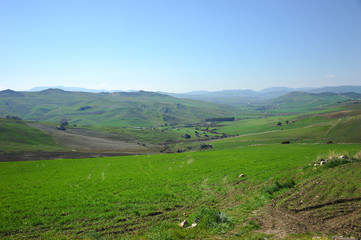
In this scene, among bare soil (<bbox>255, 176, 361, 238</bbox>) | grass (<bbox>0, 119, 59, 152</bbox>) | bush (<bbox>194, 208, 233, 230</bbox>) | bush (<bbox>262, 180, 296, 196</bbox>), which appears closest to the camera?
bare soil (<bbox>255, 176, 361, 238</bbox>)

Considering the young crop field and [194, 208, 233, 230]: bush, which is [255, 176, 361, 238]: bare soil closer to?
the young crop field

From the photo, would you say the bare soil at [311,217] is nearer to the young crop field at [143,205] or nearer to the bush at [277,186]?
the young crop field at [143,205]

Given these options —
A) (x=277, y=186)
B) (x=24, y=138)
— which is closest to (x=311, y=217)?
(x=277, y=186)

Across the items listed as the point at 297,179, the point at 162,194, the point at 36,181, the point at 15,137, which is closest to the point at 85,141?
the point at 15,137

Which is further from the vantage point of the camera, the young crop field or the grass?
the grass

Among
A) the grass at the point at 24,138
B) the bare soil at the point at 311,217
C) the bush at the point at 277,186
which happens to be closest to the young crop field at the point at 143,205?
the bush at the point at 277,186

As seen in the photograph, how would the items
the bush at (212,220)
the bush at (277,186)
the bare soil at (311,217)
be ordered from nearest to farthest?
the bare soil at (311,217) < the bush at (212,220) < the bush at (277,186)

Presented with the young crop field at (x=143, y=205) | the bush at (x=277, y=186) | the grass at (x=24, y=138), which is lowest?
the grass at (x=24, y=138)

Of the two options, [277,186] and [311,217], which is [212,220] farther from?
[277,186]

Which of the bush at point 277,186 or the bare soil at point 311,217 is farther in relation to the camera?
the bush at point 277,186

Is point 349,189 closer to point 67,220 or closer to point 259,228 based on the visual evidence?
point 259,228

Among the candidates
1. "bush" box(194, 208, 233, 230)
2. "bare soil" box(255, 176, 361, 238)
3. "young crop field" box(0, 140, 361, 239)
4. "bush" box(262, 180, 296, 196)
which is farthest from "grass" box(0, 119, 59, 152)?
"bare soil" box(255, 176, 361, 238)

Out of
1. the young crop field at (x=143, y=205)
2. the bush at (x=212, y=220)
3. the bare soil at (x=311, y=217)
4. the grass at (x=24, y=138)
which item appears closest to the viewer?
the bare soil at (x=311, y=217)

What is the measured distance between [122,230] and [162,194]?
7423mm
